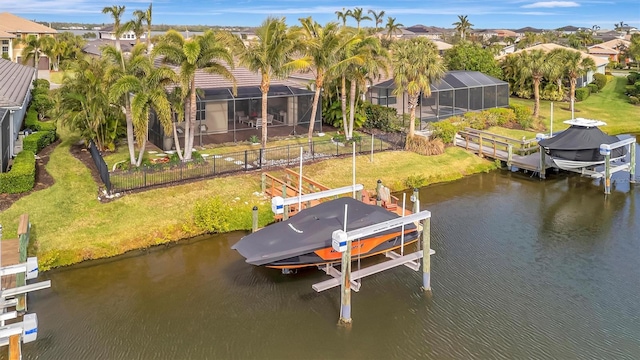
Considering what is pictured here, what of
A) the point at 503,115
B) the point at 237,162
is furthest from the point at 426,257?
the point at 503,115

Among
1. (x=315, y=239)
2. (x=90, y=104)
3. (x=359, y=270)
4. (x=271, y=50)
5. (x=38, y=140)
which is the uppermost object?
(x=271, y=50)

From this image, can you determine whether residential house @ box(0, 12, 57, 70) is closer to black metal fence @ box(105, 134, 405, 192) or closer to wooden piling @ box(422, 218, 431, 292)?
black metal fence @ box(105, 134, 405, 192)

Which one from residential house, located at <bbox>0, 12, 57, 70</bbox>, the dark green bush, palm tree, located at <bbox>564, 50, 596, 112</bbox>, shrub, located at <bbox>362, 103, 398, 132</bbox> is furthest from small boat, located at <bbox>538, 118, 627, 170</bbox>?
residential house, located at <bbox>0, 12, 57, 70</bbox>

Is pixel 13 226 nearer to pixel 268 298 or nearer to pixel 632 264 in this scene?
pixel 268 298

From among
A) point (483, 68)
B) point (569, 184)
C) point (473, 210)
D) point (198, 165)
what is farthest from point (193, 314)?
point (483, 68)

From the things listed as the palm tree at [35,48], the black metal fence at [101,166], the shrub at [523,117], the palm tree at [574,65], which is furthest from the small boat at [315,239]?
the palm tree at [35,48]

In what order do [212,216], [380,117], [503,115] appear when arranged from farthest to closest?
[503,115]
[380,117]
[212,216]

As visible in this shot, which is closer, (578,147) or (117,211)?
(117,211)

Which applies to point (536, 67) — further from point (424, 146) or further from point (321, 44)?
point (321, 44)
